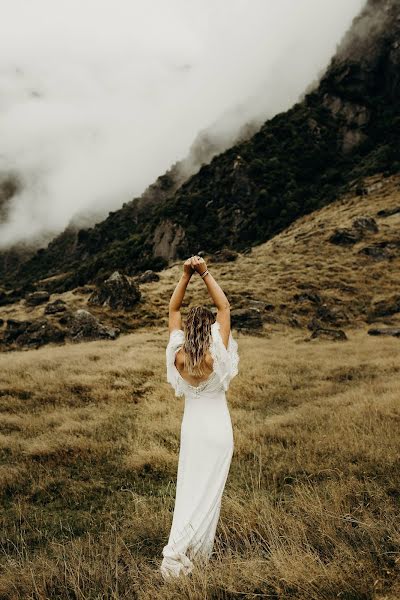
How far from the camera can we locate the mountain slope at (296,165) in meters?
59.9

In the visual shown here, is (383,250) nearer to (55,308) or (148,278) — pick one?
(148,278)

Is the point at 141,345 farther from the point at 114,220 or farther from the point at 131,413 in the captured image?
the point at 114,220

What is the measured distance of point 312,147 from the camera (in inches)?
2803

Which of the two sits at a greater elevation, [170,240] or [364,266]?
[170,240]

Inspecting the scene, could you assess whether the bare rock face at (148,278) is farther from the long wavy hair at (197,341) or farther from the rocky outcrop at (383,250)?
the long wavy hair at (197,341)

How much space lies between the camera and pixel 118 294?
93.2 ft

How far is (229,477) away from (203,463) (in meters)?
2.73

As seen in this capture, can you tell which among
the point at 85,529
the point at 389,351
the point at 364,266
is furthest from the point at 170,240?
the point at 85,529

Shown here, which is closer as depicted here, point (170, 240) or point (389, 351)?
point (389, 351)

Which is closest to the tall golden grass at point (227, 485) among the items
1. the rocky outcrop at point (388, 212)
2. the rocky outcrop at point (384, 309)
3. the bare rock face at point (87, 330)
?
the bare rock face at point (87, 330)

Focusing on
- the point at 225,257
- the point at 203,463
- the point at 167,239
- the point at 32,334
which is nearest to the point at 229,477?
the point at 203,463

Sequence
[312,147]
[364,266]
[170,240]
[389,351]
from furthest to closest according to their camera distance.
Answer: [312,147], [170,240], [364,266], [389,351]

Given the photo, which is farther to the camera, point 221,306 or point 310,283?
point 310,283

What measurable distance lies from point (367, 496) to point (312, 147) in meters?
74.9
